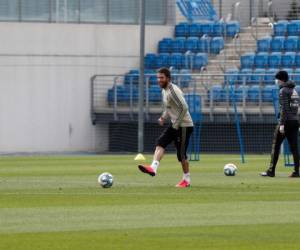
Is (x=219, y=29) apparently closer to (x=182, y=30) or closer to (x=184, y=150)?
(x=182, y=30)

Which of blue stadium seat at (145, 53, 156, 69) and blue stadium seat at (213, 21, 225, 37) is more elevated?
blue stadium seat at (213, 21, 225, 37)

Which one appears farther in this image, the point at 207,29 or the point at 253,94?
the point at 207,29

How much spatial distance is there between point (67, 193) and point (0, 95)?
25.7 metres

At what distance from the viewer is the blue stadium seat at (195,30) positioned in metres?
48.7

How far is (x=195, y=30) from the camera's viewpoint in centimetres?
4875

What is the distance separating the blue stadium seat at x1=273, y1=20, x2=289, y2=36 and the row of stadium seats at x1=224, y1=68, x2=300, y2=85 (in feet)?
8.99

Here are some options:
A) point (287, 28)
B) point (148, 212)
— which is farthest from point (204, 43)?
point (148, 212)

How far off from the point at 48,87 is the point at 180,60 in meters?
4.97

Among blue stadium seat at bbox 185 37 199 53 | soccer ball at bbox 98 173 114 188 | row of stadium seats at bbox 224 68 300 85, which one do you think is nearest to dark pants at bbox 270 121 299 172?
soccer ball at bbox 98 173 114 188

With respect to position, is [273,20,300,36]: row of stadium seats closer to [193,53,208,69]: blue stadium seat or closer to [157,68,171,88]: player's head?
[193,53,208,69]: blue stadium seat

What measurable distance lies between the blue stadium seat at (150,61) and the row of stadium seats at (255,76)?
357 centimetres

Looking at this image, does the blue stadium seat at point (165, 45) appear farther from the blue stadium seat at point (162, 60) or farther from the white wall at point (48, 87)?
the white wall at point (48, 87)

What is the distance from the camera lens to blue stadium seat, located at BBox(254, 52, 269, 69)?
4569cm

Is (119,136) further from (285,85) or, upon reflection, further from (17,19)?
(285,85)
